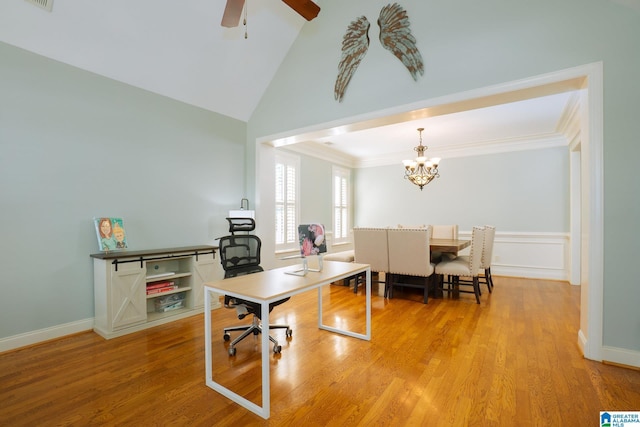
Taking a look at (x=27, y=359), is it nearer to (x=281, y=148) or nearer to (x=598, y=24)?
(x=281, y=148)

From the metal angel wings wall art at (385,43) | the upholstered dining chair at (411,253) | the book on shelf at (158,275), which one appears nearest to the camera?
the metal angel wings wall art at (385,43)

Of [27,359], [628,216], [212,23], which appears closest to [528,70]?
[628,216]

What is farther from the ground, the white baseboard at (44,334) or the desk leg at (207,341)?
the desk leg at (207,341)

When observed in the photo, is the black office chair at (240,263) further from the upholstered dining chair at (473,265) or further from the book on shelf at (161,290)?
the upholstered dining chair at (473,265)

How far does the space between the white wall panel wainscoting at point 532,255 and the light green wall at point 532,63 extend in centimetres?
351

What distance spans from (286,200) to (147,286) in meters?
2.87

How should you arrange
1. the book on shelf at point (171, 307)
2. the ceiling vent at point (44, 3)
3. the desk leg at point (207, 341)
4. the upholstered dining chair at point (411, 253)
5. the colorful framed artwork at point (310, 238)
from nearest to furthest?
the desk leg at point (207, 341), the colorful framed artwork at point (310, 238), the ceiling vent at point (44, 3), the book on shelf at point (171, 307), the upholstered dining chair at point (411, 253)

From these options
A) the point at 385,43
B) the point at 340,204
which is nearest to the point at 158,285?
the point at 385,43

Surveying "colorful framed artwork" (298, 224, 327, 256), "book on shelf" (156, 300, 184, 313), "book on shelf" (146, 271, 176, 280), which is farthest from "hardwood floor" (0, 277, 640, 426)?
"colorful framed artwork" (298, 224, 327, 256)

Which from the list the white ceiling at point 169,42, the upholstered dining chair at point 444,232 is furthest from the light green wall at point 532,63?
the upholstered dining chair at point 444,232

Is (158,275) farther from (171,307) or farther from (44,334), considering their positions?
(44,334)

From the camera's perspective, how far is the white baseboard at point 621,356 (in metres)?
2.21

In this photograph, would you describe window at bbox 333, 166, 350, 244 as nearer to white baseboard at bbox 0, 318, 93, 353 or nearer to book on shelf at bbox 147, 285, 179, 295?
book on shelf at bbox 147, 285, 179, 295

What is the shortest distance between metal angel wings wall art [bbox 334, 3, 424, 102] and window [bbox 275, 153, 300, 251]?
86.2 inches
